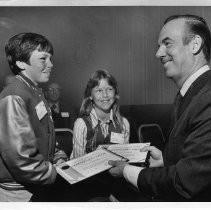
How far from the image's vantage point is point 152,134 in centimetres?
94

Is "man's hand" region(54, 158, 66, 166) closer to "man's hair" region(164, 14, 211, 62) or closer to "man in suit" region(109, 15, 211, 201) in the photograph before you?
"man in suit" region(109, 15, 211, 201)

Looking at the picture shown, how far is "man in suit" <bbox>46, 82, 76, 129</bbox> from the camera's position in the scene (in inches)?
32.0

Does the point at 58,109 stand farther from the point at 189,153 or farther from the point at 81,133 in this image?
the point at 189,153

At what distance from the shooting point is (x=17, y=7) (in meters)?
0.79

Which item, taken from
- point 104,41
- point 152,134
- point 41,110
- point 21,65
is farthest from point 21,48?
point 152,134

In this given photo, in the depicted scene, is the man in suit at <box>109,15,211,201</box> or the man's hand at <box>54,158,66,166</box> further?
the man's hand at <box>54,158,66,166</box>

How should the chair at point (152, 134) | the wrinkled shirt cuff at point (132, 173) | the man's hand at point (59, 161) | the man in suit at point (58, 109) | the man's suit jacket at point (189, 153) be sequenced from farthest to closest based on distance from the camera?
the chair at point (152, 134), the man in suit at point (58, 109), the man's hand at point (59, 161), the wrinkled shirt cuff at point (132, 173), the man's suit jacket at point (189, 153)

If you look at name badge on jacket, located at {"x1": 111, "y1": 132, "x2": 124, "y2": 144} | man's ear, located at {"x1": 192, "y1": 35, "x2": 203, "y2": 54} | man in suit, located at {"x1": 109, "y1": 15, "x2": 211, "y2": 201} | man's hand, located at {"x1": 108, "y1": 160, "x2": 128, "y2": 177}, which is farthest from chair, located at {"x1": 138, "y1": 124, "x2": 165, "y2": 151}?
man's ear, located at {"x1": 192, "y1": 35, "x2": 203, "y2": 54}

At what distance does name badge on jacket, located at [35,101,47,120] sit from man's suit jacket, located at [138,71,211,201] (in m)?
0.29

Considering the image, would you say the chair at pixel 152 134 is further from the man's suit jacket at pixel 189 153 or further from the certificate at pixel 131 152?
the man's suit jacket at pixel 189 153

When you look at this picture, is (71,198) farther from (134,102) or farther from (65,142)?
(134,102)

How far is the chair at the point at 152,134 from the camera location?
93cm

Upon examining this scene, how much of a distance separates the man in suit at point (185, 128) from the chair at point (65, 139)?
0.23m

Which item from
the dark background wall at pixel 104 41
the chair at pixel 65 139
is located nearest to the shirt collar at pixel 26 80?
the dark background wall at pixel 104 41
